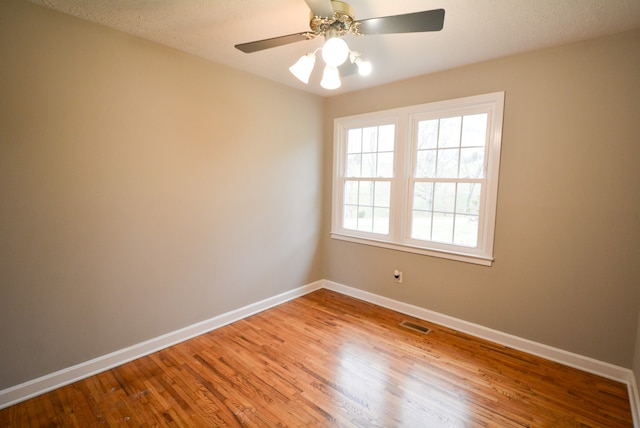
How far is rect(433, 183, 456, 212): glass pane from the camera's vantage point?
2.97 m

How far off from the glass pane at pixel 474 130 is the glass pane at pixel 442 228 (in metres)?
0.73

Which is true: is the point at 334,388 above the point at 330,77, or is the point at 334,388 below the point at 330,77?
below

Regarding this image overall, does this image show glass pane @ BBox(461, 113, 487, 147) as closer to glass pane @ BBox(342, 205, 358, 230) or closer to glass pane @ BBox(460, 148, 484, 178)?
glass pane @ BBox(460, 148, 484, 178)

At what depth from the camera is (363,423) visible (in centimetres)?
179

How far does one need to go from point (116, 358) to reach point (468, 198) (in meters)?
3.33

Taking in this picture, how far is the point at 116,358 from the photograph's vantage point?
7.62 feet

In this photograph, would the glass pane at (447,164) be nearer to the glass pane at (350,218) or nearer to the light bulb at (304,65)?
the glass pane at (350,218)

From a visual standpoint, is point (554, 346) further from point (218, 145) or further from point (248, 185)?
point (218, 145)

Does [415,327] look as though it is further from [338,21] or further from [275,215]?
[338,21]

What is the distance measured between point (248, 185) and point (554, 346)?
3107 millimetres

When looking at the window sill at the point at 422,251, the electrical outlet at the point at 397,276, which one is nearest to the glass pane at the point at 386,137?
the window sill at the point at 422,251

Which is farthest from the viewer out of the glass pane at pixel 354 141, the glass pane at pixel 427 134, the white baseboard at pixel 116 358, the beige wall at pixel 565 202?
the glass pane at pixel 354 141

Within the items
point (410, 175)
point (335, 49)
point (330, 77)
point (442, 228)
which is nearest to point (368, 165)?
point (410, 175)

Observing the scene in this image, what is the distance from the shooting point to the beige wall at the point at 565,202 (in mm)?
2143
